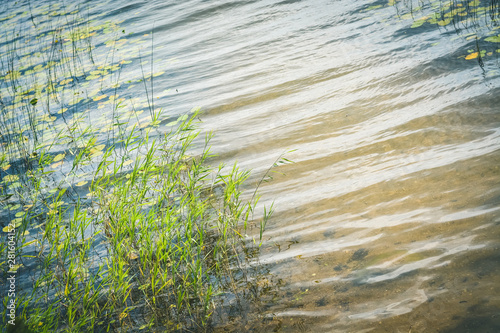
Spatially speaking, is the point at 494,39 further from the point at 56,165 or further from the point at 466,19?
the point at 56,165

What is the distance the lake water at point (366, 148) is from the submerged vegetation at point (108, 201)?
31cm

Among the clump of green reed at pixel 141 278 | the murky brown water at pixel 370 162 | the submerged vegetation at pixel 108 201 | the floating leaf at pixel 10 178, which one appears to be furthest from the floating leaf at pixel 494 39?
the floating leaf at pixel 10 178

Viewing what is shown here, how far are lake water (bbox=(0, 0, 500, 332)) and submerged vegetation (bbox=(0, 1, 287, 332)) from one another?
12.1 inches

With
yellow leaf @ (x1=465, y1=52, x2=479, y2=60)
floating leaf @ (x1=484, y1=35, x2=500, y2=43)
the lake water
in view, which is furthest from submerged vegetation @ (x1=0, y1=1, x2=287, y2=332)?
floating leaf @ (x1=484, y1=35, x2=500, y2=43)

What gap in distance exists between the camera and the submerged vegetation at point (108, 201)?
7.39 feet

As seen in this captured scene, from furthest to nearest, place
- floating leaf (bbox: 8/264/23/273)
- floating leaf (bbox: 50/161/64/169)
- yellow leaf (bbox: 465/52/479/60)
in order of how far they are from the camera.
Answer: floating leaf (bbox: 50/161/64/169) < yellow leaf (bbox: 465/52/479/60) < floating leaf (bbox: 8/264/23/273)

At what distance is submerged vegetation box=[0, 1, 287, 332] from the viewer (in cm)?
225

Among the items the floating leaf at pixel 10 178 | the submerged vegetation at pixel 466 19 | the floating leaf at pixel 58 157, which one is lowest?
the floating leaf at pixel 10 178

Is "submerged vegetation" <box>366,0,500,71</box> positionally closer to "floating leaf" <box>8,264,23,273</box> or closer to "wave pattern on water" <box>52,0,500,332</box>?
"wave pattern on water" <box>52,0,500,332</box>

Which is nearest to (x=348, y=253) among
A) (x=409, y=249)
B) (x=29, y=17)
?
(x=409, y=249)

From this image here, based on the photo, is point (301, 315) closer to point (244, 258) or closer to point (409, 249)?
point (244, 258)

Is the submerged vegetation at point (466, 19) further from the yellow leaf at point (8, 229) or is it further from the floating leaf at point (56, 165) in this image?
the yellow leaf at point (8, 229)

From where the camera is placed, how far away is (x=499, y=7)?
169 inches

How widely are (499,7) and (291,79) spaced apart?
2.41 m
